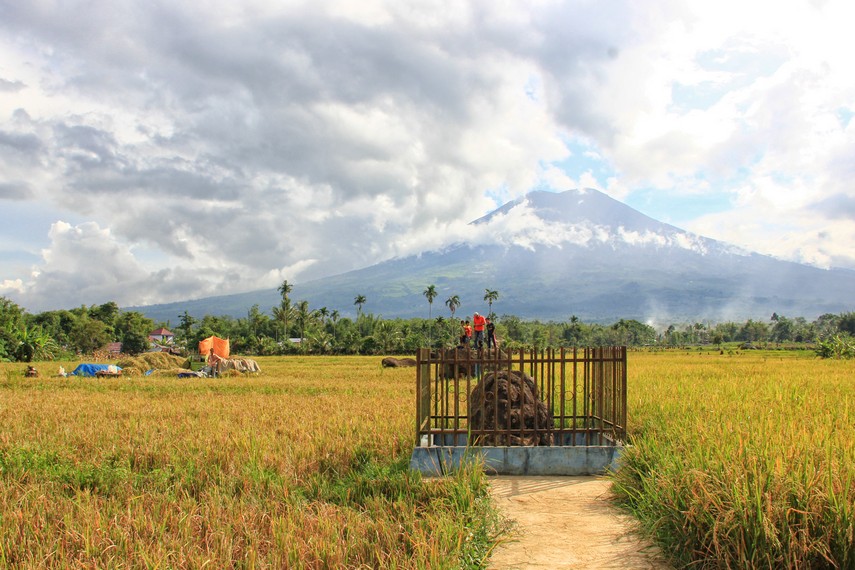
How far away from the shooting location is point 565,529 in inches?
226

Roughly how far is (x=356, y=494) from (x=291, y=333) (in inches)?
3932

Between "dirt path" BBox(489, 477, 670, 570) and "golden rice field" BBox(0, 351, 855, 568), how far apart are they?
228mm

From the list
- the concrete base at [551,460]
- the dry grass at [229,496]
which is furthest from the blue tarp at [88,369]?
the concrete base at [551,460]

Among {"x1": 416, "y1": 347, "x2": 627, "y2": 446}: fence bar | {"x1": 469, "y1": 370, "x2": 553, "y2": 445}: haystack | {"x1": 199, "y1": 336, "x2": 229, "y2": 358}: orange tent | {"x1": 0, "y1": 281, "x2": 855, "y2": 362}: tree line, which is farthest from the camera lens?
{"x1": 0, "y1": 281, "x2": 855, "y2": 362}: tree line

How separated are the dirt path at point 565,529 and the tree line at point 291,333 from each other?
29293mm

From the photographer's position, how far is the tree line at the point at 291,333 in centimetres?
4750

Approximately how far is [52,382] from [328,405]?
12.9m

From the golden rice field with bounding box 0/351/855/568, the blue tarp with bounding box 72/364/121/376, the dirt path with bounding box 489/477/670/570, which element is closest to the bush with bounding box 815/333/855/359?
the golden rice field with bounding box 0/351/855/568

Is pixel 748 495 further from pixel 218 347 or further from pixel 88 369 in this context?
pixel 218 347

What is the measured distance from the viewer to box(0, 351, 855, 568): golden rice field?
4586 mm

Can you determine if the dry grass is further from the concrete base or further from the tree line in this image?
the tree line

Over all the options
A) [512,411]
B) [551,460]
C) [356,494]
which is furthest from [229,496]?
[512,411]

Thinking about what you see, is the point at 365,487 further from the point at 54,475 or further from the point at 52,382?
the point at 52,382

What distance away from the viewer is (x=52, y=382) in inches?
838
